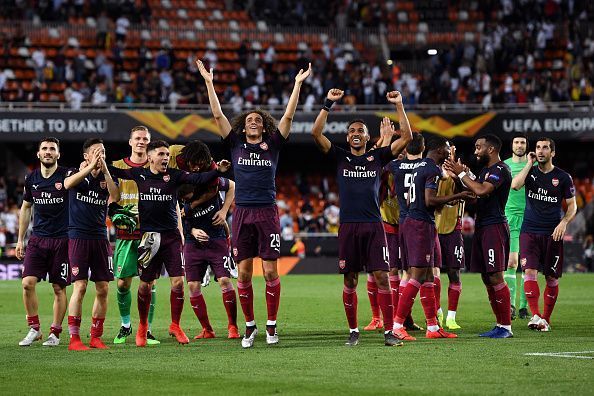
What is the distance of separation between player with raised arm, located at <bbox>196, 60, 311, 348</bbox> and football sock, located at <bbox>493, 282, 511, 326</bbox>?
275 centimetres

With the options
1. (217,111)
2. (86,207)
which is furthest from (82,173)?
(217,111)

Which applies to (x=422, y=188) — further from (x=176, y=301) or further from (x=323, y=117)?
(x=176, y=301)

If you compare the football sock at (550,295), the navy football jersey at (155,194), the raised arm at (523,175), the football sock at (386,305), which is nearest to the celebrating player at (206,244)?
the navy football jersey at (155,194)

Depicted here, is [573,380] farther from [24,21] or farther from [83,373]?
[24,21]

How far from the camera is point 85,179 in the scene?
43.8 ft

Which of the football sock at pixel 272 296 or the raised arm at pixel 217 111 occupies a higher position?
the raised arm at pixel 217 111

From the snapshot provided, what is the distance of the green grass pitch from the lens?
9.56 metres

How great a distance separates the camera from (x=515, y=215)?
1769cm

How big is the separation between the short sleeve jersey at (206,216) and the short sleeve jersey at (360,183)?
192cm

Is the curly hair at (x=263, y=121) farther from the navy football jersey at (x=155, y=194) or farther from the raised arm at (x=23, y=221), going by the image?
the raised arm at (x=23, y=221)

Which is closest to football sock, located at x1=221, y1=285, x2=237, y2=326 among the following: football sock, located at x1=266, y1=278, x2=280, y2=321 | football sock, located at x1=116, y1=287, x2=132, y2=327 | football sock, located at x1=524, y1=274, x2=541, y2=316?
football sock, located at x1=116, y1=287, x2=132, y2=327

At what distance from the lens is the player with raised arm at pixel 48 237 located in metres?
13.7

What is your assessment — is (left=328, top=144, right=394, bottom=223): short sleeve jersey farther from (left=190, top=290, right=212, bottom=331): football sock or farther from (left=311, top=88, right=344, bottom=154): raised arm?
(left=190, top=290, right=212, bottom=331): football sock

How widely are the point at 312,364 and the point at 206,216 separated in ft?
12.6
